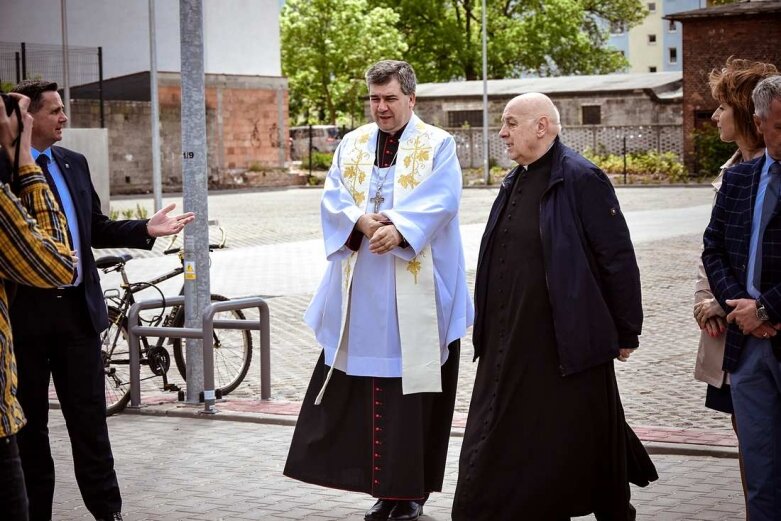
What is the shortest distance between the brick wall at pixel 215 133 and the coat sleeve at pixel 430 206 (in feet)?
127

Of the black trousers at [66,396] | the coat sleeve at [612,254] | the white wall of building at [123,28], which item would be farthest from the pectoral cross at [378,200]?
the white wall of building at [123,28]

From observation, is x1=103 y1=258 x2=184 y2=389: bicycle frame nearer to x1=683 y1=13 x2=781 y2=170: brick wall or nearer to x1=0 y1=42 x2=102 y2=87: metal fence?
x1=0 y1=42 x2=102 y2=87: metal fence

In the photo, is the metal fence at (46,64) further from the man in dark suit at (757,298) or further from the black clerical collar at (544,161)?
the man in dark suit at (757,298)

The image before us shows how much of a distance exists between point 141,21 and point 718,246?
43.8 m

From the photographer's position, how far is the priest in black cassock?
5344 millimetres

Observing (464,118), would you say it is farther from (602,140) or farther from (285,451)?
(285,451)

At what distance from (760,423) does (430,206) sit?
200cm

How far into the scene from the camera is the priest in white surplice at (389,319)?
6293 millimetres

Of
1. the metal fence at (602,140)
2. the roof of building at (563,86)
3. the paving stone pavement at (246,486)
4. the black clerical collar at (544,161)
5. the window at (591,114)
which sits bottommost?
the paving stone pavement at (246,486)

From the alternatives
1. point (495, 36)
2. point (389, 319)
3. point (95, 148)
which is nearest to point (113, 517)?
point (389, 319)

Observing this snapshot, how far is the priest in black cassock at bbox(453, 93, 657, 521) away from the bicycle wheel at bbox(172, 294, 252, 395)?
4547mm

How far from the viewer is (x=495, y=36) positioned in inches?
2707

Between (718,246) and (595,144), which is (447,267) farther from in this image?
(595,144)

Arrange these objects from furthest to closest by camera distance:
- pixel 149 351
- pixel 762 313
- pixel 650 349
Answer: pixel 650 349 < pixel 149 351 < pixel 762 313
